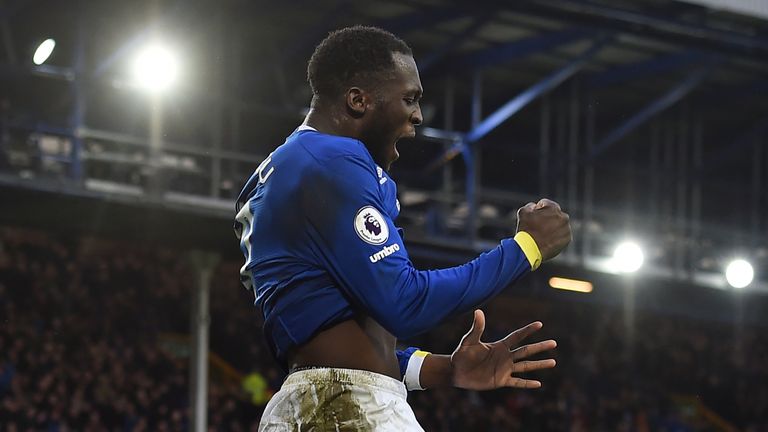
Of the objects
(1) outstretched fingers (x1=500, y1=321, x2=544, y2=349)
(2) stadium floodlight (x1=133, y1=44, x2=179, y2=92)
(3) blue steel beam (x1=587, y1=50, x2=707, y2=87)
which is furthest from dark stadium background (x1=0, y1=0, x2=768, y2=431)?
(1) outstretched fingers (x1=500, y1=321, x2=544, y2=349)

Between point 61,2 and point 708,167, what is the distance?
1213 cm

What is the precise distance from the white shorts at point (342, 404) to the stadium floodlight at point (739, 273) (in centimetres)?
1821

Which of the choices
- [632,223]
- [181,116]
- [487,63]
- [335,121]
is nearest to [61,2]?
[181,116]

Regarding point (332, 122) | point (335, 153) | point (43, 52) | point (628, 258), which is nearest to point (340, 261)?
point (335, 153)

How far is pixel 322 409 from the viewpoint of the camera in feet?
12.4

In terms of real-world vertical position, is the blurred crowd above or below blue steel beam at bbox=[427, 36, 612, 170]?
below

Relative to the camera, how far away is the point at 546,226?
395 cm

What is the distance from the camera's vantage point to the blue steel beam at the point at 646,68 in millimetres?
19859

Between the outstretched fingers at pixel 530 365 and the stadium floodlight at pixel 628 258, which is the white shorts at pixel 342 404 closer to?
Result: the outstretched fingers at pixel 530 365

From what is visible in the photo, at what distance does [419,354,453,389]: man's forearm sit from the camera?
4215 millimetres

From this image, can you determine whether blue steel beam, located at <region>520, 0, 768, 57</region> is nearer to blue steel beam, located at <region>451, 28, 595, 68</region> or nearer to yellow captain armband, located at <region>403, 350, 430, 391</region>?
blue steel beam, located at <region>451, 28, 595, 68</region>

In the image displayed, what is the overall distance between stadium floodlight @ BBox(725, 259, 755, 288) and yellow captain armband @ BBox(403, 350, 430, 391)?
17725mm

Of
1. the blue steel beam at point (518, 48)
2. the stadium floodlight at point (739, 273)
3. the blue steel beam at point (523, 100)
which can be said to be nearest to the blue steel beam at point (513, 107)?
the blue steel beam at point (523, 100)

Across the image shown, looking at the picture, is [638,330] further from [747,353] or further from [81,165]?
[81,165]
